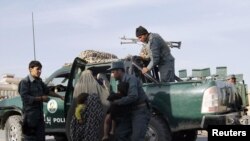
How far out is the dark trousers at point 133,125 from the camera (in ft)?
19.4

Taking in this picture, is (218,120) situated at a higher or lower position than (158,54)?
lower

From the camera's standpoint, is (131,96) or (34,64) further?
(34,64)

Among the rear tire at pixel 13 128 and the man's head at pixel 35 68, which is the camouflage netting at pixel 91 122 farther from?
the rear tire at pixel 13 128

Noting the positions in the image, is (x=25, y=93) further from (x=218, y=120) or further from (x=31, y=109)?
(x=218, y=120)

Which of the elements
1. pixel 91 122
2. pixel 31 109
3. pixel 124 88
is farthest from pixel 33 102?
pixel 124 88

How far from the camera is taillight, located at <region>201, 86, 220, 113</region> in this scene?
271 inches

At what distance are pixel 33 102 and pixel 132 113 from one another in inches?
57.4

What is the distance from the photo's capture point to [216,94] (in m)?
6.92

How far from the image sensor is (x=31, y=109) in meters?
6.48

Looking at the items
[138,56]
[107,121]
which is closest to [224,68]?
[138,56]

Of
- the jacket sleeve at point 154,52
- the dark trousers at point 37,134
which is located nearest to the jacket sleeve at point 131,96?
the dark trousers at point 37,134

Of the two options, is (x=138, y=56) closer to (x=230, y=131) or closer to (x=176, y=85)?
(x=176, y=85)

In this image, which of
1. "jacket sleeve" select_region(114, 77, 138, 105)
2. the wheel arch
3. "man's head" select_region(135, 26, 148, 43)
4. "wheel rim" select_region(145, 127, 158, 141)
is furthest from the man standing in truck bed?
"jacket sleeve" select_region(114, 77, 138, 105)

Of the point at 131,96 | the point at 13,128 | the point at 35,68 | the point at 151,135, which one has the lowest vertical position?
the point at 13,128
